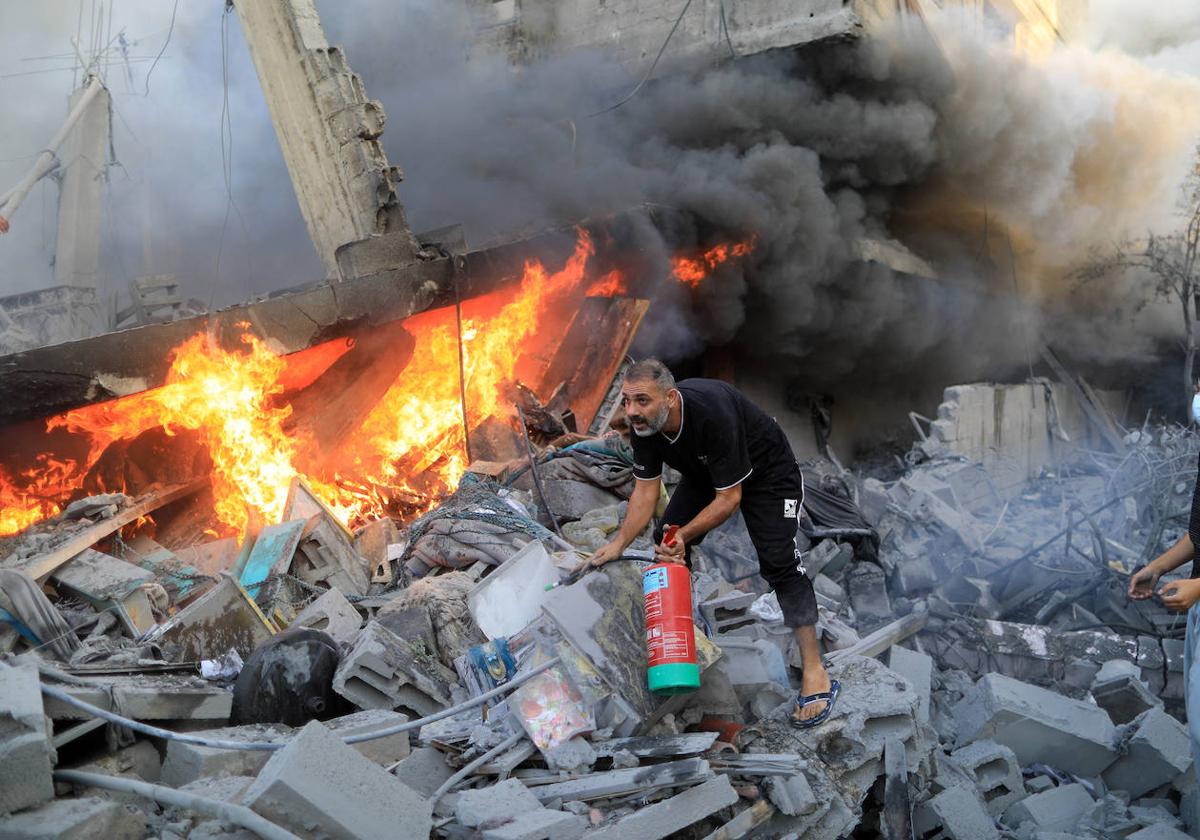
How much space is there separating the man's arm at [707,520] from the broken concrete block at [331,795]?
1557mm

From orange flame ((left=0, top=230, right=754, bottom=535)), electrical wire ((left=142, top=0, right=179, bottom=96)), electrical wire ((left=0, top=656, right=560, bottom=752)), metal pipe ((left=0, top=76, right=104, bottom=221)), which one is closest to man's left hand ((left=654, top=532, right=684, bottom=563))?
electrical wire ((left=0, top=656, right=560, bottom=752))

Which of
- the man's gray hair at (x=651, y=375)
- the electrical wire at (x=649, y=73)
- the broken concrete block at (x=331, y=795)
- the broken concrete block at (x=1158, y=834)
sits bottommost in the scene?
the broken concrete block at (x=1158, y=834)

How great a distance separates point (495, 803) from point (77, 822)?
1.32m

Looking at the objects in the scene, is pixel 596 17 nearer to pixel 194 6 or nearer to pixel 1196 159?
pixel 194 6

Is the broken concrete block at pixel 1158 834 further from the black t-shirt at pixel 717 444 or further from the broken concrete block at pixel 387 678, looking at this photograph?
the broken concrete block at pixel 387 678

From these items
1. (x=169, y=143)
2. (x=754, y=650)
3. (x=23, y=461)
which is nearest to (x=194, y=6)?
(x=169, y=143)

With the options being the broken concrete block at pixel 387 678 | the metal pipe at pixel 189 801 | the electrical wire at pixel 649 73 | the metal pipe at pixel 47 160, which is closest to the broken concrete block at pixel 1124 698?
the broken concrete block at pixel 387 678

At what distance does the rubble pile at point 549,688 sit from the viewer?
11.1 ft

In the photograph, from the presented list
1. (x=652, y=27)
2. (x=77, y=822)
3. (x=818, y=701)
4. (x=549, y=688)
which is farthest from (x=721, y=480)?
(x=652, y=27)

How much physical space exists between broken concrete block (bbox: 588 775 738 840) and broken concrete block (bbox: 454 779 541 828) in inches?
11.6

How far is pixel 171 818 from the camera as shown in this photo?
329 centimetres

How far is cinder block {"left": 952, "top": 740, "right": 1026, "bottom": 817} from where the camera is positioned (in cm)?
498

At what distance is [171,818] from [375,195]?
8.39m

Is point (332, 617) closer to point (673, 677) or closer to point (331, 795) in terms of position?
point (673, 677)
